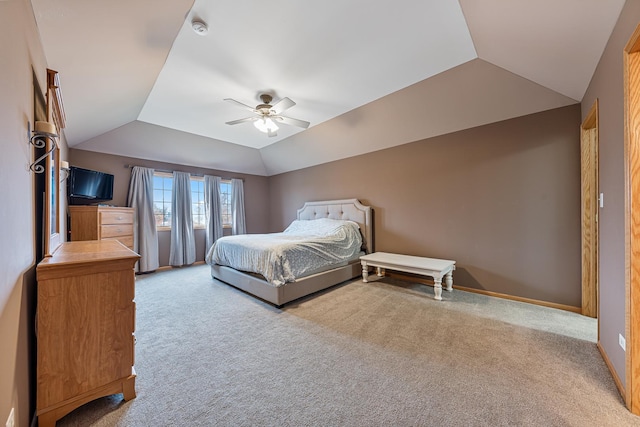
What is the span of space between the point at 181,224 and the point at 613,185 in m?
6.20

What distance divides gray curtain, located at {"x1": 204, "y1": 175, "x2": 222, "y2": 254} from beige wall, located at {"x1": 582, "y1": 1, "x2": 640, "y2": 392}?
6.02 m

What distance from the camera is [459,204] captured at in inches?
139

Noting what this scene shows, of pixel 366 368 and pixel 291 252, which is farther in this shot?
pixel 291 252

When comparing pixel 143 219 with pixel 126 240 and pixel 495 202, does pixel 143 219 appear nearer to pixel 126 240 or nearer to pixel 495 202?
pixel 126 240

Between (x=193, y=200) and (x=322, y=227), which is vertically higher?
(x=193, y=200)

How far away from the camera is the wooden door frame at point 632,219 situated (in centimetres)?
138

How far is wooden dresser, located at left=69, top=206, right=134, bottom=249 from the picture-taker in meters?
3.57

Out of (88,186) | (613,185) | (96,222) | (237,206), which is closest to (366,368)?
(613,185)

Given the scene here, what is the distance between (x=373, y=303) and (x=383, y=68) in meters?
2.75

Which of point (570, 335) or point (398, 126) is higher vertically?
point (398, 126)

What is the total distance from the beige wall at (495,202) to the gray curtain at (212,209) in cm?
361

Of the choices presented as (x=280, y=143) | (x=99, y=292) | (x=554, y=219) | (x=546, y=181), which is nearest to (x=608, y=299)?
(x=554, y=219)

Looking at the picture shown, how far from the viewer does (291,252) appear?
313cm

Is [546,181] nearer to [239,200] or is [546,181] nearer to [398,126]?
[398,126]
